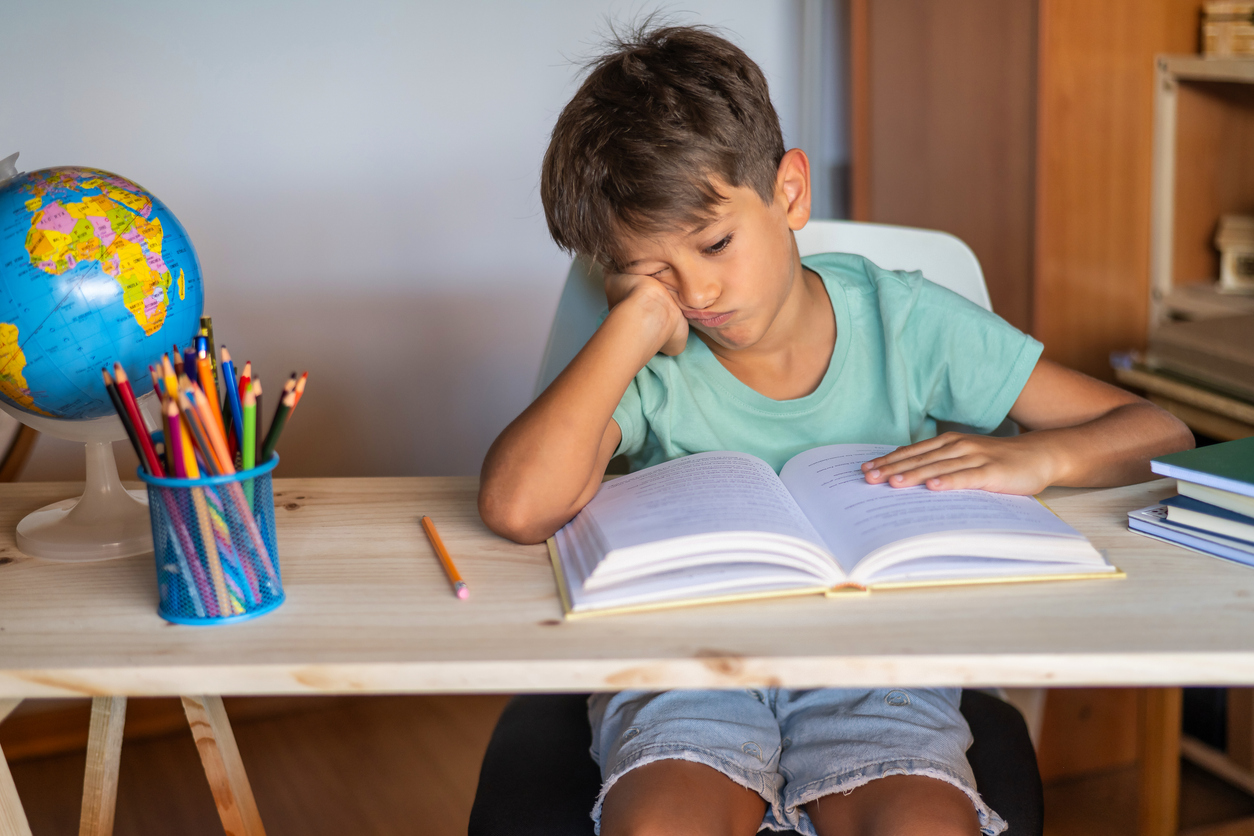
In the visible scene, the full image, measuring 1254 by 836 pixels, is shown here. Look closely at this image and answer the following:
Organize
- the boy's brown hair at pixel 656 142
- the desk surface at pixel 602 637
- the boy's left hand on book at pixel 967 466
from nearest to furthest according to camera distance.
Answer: the desk surface at pixel 602 637, the boy's left hand on book at pixel 967 466, the boy's brown hair at pixel 656 142

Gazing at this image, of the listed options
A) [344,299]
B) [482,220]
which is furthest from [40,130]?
[482,220]

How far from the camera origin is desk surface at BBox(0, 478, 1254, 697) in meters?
0.62

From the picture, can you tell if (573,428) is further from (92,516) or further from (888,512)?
(92,516)

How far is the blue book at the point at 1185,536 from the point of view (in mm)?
739

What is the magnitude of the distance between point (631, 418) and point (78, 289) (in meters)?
→ 0.51

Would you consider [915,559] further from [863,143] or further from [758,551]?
[863,143]

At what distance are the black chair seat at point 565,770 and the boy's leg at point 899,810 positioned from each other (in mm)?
94

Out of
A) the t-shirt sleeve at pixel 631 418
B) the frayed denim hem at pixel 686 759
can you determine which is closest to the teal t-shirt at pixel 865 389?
the t-shirt sleeve at pixel 631 418

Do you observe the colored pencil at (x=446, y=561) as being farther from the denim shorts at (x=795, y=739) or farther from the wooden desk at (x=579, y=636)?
the denim shorts at (x=795, y=739)

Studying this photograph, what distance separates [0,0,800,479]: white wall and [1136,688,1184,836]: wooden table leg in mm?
1384

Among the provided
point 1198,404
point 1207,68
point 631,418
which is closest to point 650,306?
point 631,418

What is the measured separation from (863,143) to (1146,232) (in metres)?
0.65

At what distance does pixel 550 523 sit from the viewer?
2.76 ft

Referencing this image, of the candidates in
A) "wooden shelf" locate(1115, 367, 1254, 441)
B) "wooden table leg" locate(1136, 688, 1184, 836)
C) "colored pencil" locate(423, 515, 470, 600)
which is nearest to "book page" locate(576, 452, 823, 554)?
"colored pencil" locate(423, 515, 470, 600)
